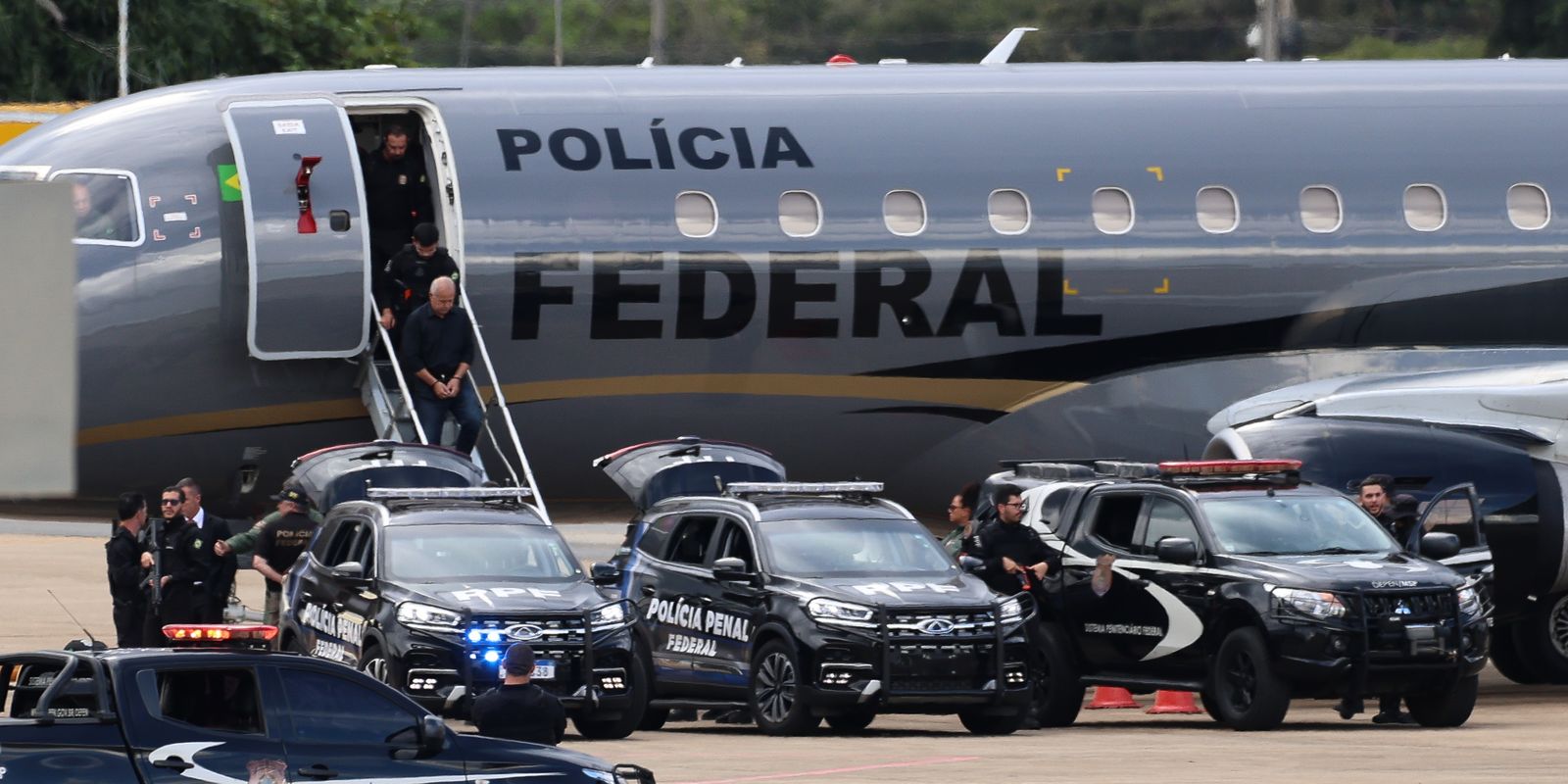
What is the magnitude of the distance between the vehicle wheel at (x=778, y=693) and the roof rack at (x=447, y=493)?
2.41m

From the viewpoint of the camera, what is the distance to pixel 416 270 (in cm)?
1952

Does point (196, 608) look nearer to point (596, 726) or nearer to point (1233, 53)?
point (596, 726)

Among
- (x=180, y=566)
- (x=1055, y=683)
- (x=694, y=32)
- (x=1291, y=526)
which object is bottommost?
(x=1055, y=683)

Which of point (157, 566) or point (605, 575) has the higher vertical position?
point (605, 575)

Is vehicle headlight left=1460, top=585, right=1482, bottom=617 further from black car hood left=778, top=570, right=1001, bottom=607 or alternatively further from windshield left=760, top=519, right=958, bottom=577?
windshield left=760, top=519, right=958, bottom=577

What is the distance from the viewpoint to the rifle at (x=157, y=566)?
1912 cm

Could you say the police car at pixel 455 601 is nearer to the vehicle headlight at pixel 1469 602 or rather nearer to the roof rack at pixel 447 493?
the roof rack at pixel 447 493

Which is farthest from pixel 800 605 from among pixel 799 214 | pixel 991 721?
pixel 799 214

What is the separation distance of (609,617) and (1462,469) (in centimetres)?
776

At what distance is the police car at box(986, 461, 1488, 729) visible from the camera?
17375 mm

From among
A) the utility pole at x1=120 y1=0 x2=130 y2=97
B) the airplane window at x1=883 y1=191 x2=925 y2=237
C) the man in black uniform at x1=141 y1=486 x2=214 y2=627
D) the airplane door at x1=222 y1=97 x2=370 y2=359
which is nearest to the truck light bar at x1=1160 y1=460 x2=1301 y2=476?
the airplane window at x1=883 y1=191 x2=925 y2=237

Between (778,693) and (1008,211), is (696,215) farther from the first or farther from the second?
(778,693)

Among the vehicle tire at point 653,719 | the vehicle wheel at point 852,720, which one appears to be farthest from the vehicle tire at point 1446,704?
the vehicle tire at point 653,719

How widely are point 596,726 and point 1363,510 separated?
6.56 meters
